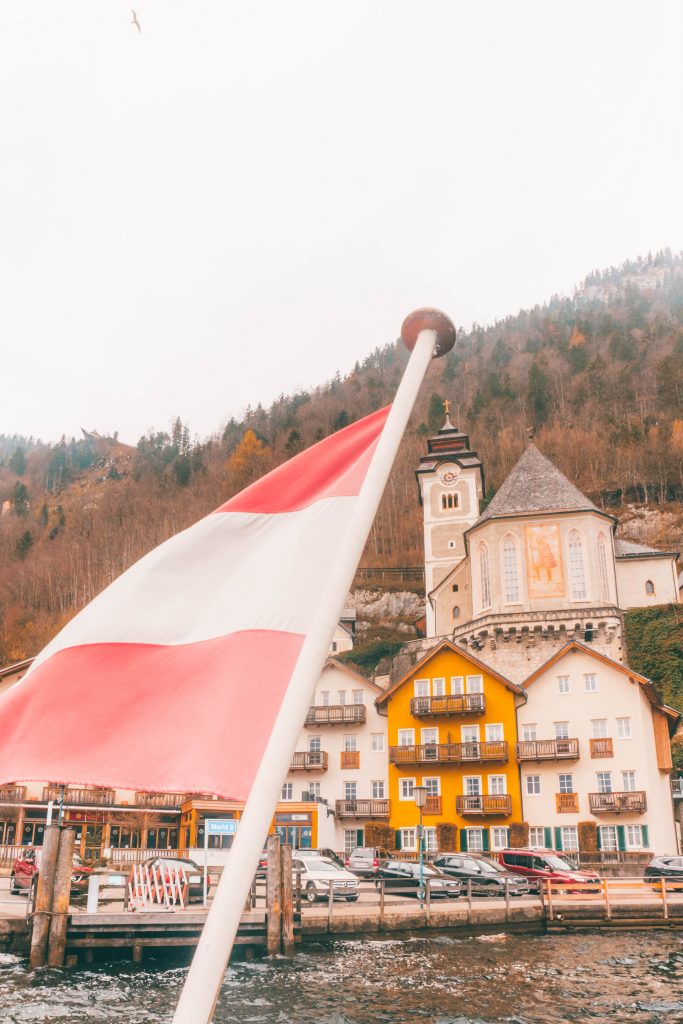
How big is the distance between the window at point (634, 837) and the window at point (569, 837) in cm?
257

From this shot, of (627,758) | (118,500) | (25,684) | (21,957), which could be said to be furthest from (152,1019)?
(118,500)

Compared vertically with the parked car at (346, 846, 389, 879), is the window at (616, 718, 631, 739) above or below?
above

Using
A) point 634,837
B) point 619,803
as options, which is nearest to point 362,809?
point 619,803

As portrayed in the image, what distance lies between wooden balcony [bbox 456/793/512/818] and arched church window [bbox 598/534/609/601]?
23028 millimetres

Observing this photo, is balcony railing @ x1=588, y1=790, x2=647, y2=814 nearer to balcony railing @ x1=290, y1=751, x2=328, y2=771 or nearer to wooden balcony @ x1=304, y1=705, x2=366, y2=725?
wooden balcony @ x1=304, y1=705, x2=366, y2=725

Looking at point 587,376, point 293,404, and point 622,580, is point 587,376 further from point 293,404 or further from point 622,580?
point 622,580

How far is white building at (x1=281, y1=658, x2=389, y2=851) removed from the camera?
2071 inches

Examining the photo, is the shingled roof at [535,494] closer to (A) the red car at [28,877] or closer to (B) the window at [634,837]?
(B) the window at [634,837]

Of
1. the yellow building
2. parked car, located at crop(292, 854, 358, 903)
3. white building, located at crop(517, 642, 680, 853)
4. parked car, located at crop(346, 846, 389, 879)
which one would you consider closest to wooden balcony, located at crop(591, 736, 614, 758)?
white building, located at crop(517, 642, 680, 853)

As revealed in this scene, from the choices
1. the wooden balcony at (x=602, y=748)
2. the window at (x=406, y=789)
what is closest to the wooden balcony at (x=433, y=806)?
the window at (x=406, y=789)

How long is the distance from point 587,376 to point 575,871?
404 feet

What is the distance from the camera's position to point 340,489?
5320 millimetres

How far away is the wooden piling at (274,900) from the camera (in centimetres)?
2589

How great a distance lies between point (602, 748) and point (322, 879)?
73.8ft
